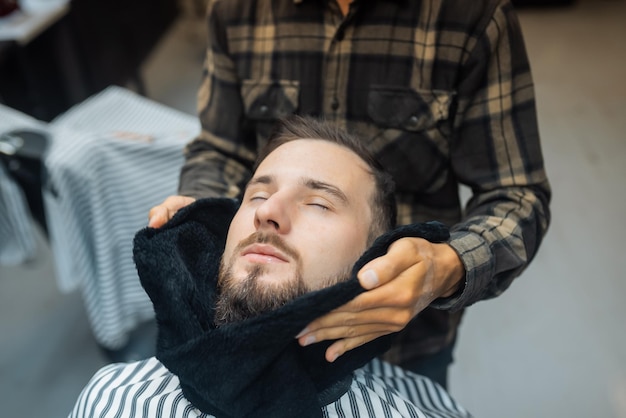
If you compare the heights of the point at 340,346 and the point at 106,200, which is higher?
the point at 340,346

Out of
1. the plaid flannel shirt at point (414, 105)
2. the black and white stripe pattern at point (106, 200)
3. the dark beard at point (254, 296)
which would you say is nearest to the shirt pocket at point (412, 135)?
the plaid flannel shirt at point (414, 105)

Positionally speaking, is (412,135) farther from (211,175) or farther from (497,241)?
(211,175)

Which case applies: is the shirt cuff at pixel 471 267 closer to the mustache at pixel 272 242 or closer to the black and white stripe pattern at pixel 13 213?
the mustache at pixel 272 242

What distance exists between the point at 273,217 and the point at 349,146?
0.71 ft

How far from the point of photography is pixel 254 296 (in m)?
0.71

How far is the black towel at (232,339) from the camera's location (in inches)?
24.7

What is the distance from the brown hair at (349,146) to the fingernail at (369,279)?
236 mm

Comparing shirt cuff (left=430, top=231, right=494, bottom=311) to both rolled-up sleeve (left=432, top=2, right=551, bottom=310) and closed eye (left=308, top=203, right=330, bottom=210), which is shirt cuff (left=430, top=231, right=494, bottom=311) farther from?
closed eye (left=308, top=203, right=330, bottom=210)

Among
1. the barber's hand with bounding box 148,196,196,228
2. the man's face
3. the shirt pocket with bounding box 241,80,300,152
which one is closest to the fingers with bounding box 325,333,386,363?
the man's face

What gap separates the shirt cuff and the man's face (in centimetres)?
14

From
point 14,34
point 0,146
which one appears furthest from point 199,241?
point 14,34

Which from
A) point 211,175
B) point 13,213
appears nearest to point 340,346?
point 211,175

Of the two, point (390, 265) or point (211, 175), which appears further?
point (211, 175)

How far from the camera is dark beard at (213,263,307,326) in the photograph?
70cm
